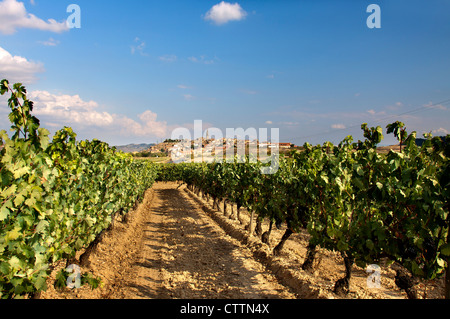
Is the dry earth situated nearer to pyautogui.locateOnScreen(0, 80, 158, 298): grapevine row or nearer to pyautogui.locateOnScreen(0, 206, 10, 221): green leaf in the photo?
pyautogui.locateOnScreen(0, 80, 158, 298): grapevine row

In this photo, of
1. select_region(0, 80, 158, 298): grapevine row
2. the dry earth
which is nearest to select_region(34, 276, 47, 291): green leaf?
select_region(0, 80, 158, 298): grapevine row

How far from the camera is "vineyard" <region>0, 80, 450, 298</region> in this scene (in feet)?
12.7

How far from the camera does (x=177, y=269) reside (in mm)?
8477

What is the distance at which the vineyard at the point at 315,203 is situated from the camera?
153 inches

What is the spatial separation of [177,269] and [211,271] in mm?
999

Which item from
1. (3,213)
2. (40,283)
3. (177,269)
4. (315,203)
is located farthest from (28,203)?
(315,203)

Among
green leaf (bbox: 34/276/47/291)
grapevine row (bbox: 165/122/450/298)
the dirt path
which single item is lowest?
the dirt path

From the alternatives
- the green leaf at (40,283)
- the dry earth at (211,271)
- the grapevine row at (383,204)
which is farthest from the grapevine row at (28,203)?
the grapevine row at (383,204)

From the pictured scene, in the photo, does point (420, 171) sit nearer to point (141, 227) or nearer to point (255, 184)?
point (255, 184)

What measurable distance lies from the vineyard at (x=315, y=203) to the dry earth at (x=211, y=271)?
0.67 meters

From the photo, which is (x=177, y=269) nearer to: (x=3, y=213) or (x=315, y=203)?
(x=315, y=203)
